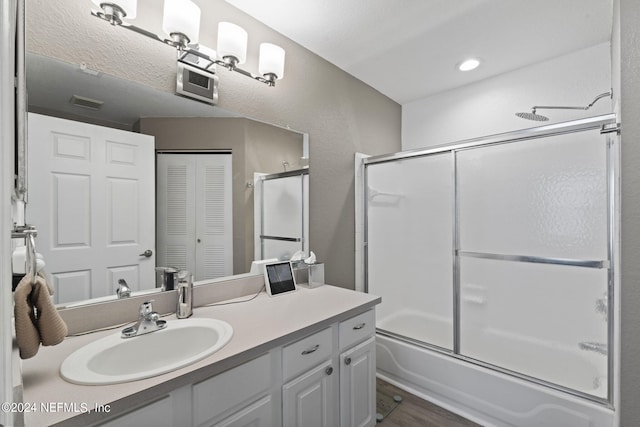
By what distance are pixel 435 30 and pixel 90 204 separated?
2110 millimetres

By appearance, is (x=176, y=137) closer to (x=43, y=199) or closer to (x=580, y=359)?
(x=43, y=199)

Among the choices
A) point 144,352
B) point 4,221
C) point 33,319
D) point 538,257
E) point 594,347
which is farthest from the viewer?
point 538,257

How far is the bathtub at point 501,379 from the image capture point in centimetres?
155

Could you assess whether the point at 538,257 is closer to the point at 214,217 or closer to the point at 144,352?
the point at 214,217

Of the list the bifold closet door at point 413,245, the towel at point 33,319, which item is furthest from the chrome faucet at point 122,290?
the bifold closet door at point 413,245

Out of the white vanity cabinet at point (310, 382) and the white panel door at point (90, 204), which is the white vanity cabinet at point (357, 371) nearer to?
the white vanity cabinet at point (310, 382)

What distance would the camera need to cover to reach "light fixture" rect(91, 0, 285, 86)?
3.84ft

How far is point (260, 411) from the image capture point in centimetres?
106

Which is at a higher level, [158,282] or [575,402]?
[158,282]

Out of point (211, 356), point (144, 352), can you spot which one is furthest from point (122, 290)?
point (211, 356)

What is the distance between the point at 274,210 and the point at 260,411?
1063 mm

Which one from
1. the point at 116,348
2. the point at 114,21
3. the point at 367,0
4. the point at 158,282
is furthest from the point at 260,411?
the point at 367,0

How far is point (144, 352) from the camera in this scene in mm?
1102

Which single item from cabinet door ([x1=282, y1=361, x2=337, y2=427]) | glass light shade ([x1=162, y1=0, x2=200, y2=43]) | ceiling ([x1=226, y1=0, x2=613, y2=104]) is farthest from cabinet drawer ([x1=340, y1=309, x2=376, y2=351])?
ceiling ([x1=226, y1=0, x2=613, y2=104])
